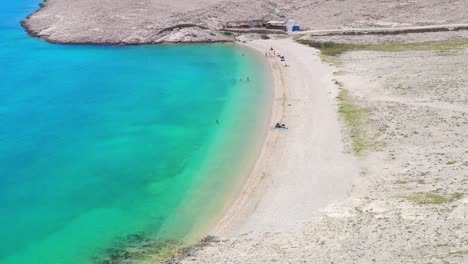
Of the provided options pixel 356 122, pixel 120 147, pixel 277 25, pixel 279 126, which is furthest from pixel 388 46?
pixel 120 147

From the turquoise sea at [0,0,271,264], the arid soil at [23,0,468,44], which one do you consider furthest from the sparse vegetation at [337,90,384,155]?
the arid soil at [23,0,468,44]

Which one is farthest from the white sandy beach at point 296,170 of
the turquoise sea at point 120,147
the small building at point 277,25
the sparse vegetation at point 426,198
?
the small building at point 277,25

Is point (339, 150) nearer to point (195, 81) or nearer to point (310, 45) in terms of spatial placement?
point (195, 81)

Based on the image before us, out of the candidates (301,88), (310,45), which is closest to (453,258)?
(301,88)

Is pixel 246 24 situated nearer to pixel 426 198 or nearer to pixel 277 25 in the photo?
pixel 277 25

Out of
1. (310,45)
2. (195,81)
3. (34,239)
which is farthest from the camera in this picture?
(310,45)
